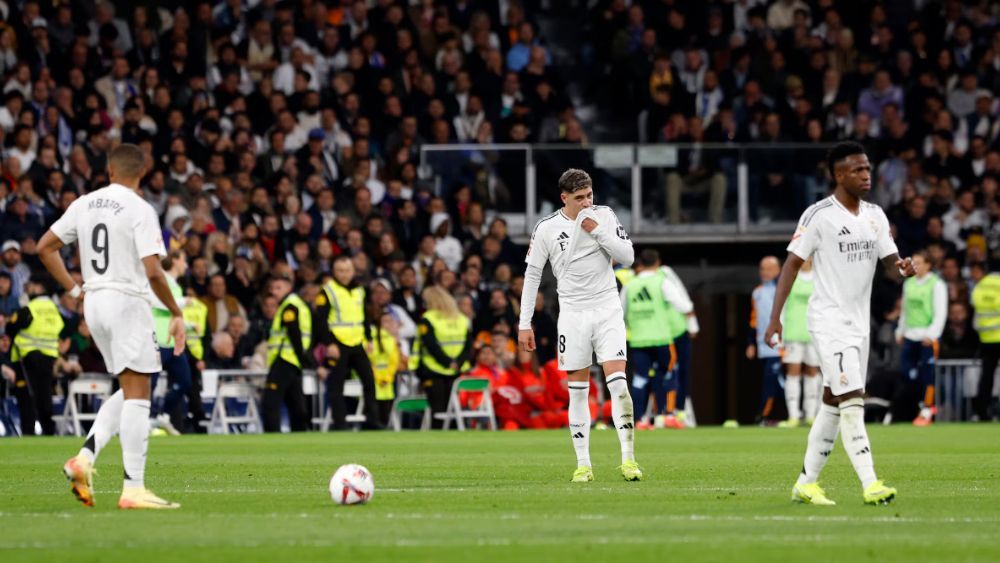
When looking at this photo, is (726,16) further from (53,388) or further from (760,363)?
(53,388)

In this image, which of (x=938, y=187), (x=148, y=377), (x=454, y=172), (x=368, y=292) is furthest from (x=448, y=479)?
(x=938, y=187)

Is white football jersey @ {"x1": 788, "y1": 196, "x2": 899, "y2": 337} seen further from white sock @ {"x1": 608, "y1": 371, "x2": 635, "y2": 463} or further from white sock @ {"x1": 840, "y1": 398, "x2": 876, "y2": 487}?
white sock @ {"x1": 608, "y1": 371, "x2": 635, "y2": 463}

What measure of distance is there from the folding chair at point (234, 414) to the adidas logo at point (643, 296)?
5879mm

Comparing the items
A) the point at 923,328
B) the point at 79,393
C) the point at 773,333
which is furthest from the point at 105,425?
the point at 923,328

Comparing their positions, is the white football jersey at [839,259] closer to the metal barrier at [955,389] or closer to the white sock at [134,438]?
the white sock at [134,438]

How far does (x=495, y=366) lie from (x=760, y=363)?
730 centimetres

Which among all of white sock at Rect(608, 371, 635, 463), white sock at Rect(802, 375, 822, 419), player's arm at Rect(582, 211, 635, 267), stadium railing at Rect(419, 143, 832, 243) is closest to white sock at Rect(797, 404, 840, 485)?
white sock at Rect(608, 371, 635, 463)

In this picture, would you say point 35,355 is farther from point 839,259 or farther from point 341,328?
point 839,259

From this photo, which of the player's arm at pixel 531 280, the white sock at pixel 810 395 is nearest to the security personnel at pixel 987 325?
the white sock at pixel 810 395

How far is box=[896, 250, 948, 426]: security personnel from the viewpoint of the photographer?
27172 mm

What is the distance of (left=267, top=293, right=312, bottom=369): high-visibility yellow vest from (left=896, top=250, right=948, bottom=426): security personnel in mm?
9145

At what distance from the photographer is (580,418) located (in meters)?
14.1

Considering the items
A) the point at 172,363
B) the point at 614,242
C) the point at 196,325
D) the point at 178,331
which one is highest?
the point at 614,242

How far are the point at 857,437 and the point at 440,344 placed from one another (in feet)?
52.8
